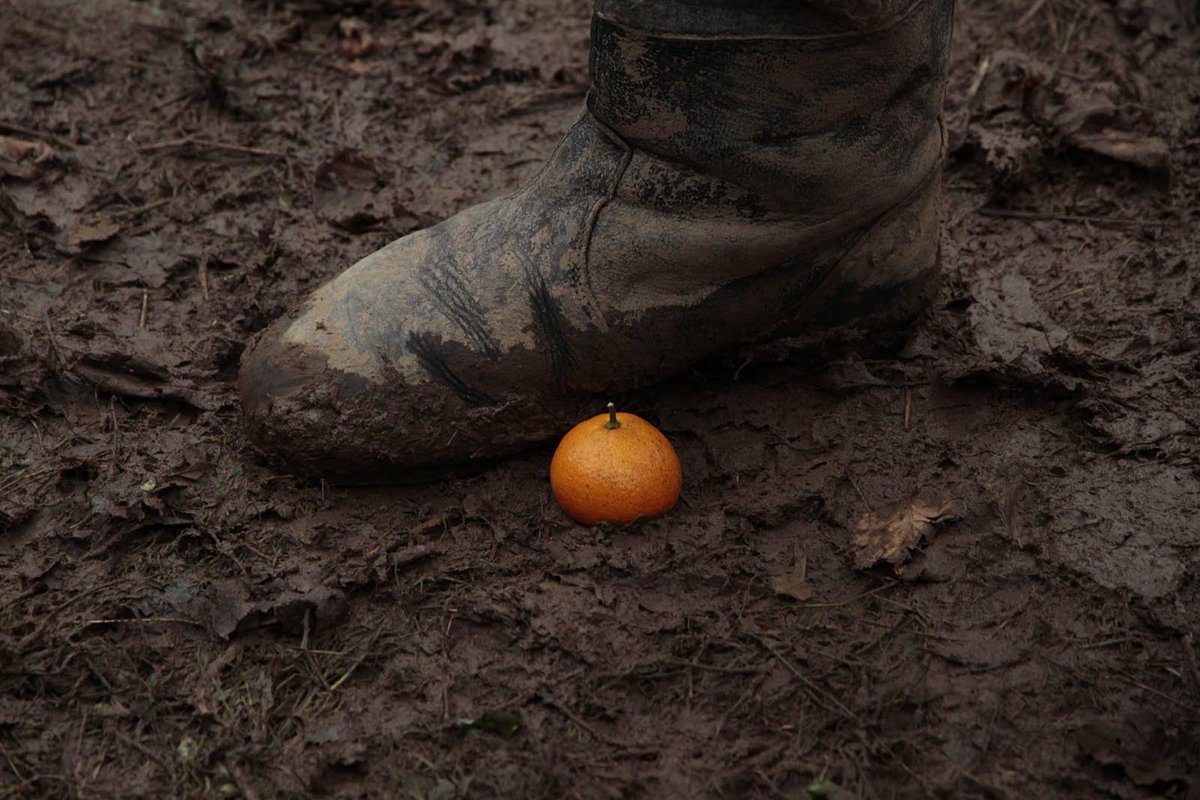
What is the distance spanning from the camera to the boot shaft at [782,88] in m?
2.14

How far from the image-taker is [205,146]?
146 inches

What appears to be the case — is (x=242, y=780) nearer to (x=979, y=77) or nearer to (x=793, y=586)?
(x=793, y=586)

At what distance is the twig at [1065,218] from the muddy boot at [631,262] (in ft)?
2.77

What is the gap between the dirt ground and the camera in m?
1.97

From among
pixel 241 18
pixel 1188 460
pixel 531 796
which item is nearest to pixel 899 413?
pixel 1188 460

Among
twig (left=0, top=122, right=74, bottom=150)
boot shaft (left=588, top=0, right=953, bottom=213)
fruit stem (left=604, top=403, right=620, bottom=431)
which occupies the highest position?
boot shaft (left=588, top=0, right=953, bottom=213)

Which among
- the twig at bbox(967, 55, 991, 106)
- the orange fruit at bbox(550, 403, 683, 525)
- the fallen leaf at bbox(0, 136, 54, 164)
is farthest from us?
the twig at bbox(967, 55, 991, 106)

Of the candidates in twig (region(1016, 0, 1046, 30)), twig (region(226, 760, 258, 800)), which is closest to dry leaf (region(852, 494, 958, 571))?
twig (region(226, 760, 258, 800))

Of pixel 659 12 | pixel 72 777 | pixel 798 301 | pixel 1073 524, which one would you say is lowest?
pixel 72 777

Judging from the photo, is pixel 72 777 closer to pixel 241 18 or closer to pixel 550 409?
pixel 550 409

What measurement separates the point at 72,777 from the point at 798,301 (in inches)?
66.7

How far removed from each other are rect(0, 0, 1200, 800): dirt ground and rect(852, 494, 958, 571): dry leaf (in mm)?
19

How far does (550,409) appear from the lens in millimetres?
2584

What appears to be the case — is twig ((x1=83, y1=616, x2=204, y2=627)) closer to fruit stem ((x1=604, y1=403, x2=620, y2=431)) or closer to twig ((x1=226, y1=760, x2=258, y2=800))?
twig ((x1=226, y1=760, x2=258, y2=800))
